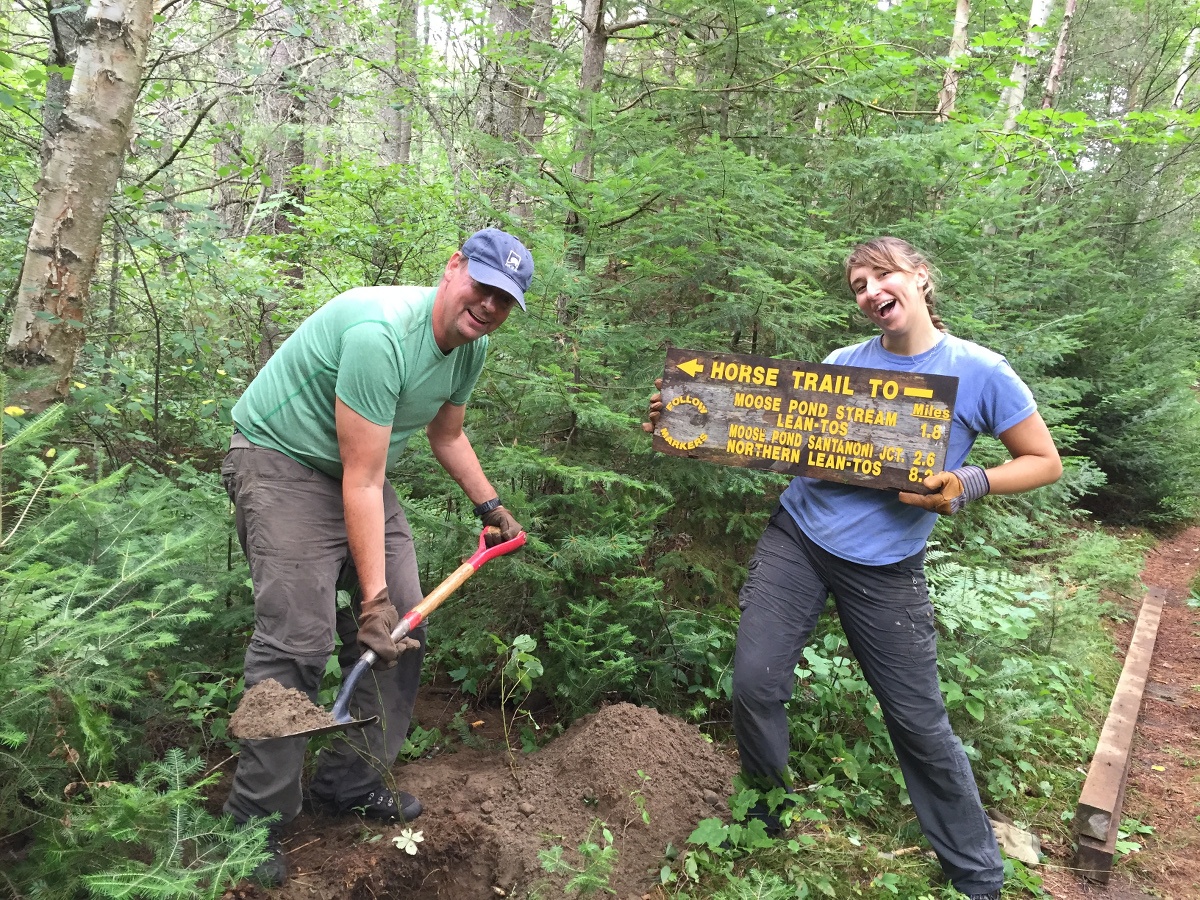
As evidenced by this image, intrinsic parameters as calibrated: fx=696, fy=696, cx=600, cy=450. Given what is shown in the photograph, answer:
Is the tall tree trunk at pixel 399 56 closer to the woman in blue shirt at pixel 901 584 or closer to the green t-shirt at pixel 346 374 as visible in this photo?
the green t-shirt at pixel 346 374

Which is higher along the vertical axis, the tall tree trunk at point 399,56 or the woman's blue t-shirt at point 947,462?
the tall tree trunk at point 399,56

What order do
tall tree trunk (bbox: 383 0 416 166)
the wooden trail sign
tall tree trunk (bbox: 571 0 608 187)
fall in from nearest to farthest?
the wooden trail sign, tall tree trunk (bbox: 571 0 608 187), tall tree trunk (bbox: 383 0 416 166)

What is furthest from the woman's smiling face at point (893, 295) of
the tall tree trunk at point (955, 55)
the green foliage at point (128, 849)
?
the tall tree trunk at point (955, 55)

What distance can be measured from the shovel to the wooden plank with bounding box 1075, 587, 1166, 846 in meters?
3.12

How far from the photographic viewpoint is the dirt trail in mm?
3262

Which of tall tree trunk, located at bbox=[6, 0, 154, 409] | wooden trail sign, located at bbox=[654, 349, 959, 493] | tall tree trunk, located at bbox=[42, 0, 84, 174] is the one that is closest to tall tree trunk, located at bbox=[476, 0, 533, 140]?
tall tree trunk, located at bbox=[42, 0, 84, 174]

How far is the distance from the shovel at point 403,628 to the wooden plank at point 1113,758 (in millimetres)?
3116

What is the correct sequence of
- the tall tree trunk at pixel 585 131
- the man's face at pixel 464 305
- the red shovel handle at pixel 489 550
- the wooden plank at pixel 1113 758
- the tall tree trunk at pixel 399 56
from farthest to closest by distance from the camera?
the tall tree trunk at pixel 399 56
the tall tree trunk at pixel 585 131
the wooden plank at pixel 1113 758
the red shovel handle at pixel 489 550
the man's face at pixel 464 305

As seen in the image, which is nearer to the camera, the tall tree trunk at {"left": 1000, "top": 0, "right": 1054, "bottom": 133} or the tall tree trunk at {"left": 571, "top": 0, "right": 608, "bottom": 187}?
the tall tree trunk at {"left": 571, "top": 0, "right": 608, "bottom": 187}

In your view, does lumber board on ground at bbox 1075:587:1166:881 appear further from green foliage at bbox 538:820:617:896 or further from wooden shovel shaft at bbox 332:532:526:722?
wooden shovel shaft at bbox 332:532:526:722

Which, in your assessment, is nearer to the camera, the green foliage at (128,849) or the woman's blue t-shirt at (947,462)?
the green foliage at (128,849)

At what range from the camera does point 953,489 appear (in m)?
2.61

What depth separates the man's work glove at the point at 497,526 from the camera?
10.9ft

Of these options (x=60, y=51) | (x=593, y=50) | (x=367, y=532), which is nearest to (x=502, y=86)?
(x=593, y=50)
